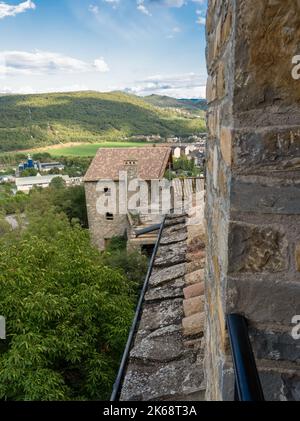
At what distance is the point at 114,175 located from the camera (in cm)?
1738

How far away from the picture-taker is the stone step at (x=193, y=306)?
1.78 meters

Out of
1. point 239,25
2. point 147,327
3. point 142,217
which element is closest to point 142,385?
point 147,327

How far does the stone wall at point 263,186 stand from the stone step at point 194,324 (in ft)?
2.33

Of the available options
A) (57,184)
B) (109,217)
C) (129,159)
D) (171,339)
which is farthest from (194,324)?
(57,184)

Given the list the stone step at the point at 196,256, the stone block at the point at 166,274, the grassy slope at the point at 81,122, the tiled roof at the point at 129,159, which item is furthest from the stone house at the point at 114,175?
the grassy slope at the point at 81,122

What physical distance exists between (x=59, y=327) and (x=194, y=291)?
4493 mm

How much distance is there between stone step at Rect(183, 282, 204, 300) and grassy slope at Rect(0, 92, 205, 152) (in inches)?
1605

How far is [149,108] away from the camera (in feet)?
167

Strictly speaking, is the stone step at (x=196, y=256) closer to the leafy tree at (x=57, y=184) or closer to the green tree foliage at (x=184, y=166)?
the green tree foliage at (x=184, y=166)

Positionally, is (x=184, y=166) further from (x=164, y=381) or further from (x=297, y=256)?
(x=297, y=256)

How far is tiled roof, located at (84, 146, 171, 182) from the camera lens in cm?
1711
